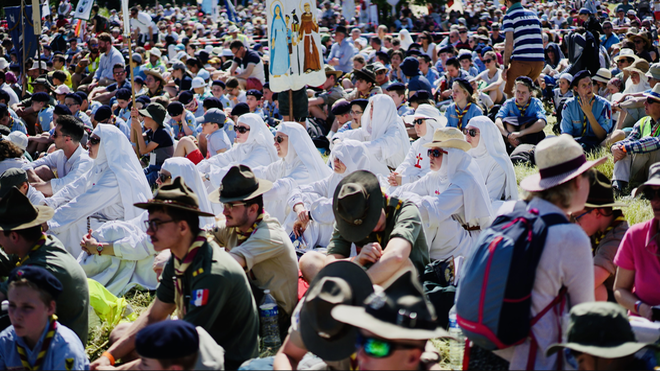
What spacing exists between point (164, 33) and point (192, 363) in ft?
82.8

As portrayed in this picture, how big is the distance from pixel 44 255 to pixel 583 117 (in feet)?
22.8

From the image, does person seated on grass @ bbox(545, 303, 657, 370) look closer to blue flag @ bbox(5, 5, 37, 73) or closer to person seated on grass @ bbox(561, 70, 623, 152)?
person seated on grass @ bbox(561, 70, 623, 152)

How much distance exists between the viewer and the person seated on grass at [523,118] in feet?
29.1

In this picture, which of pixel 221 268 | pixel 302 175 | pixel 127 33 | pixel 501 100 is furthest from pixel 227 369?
pixel 501 100

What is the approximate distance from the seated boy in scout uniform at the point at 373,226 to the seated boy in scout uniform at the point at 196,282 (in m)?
0.71

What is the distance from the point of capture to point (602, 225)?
404 cm

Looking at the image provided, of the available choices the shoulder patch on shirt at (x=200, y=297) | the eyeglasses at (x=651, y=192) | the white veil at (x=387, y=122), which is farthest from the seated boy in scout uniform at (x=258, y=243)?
the white veil at (x=387, y=122)

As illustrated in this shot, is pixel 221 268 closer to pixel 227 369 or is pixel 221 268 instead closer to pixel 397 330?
pixel 227 369

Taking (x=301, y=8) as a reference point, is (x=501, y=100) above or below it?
below

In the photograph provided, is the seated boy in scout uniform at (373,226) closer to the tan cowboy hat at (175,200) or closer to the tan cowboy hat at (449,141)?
the tan cowboy hat at (175,200)

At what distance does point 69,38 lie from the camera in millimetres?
25906

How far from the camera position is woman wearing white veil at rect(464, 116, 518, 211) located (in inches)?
253

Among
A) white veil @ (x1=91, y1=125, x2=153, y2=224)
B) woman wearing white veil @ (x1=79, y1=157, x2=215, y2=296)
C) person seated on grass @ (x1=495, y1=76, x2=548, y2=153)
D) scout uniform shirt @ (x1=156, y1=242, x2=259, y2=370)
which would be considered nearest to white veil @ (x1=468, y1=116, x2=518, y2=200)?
person seated on grass @ (x1=495, y1=76, x2=548, y2=153)

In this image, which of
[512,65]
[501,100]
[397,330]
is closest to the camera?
[397,330]
